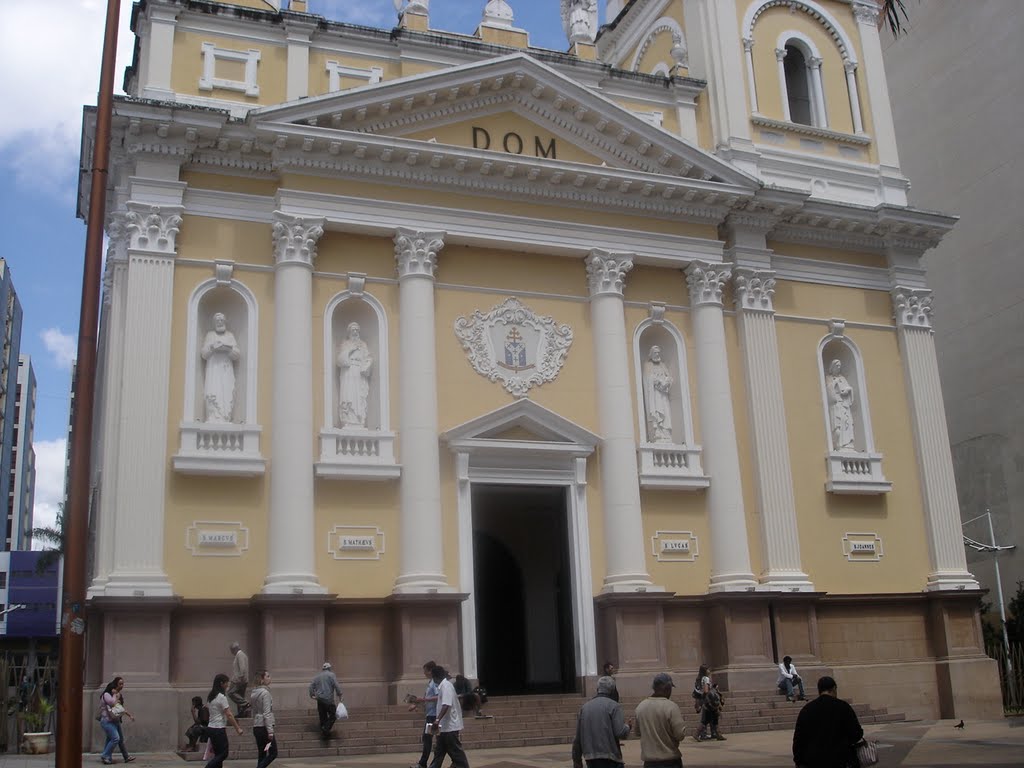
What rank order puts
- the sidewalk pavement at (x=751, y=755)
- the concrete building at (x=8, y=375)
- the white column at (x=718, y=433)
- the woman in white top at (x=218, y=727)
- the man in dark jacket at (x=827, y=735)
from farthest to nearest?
the concrete building at (x=8, y=375) < the white column at (x=718, y=433) < the sidewalk pavement at (x=751, y=755) < the woman in white top at (x=218, y=727) < the man in dark jacket at (x=827, y=735)

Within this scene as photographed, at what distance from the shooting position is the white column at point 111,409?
20094mm

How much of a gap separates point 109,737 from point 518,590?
11.7 metres

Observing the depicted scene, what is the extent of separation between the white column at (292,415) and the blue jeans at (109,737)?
3702mm

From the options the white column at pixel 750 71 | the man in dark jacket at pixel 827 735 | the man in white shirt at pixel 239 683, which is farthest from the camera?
the white column at pixel 750 71

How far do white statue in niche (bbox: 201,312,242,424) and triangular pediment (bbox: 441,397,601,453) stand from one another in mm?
4432

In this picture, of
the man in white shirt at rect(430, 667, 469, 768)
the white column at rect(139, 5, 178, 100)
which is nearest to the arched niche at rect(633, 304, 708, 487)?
the man in white shirt at rect(430, 667, 469, 768)

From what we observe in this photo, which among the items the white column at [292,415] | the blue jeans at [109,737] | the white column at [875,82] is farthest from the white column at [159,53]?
the white column at [875,82]

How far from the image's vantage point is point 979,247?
37750 mm

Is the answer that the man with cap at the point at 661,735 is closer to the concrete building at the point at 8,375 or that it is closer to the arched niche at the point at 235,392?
the arched niche at the point at 235,392

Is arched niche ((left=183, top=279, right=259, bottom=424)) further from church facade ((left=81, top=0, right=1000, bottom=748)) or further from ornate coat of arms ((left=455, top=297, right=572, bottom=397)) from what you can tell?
ornate coat of arms ((left=455, top=297, right=572, bottom=397))

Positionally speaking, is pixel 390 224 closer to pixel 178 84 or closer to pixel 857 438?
pixel 178 84

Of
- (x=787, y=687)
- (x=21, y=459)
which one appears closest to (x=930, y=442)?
(x=787, y=687)

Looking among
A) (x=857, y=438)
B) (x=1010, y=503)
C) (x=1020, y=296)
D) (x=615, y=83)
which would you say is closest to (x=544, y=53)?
(x=615, y=83)

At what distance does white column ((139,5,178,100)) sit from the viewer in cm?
2273
